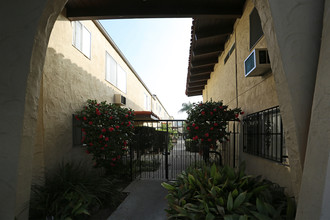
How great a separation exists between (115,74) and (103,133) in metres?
4.55

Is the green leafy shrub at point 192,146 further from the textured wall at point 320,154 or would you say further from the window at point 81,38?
the window at point 81,38

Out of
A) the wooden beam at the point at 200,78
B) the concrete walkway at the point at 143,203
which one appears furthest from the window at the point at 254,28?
the wooden beam at the point at 200,78

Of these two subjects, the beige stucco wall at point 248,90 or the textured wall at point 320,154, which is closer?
the textured wall at point 320,154

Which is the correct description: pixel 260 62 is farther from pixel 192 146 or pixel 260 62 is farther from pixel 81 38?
pixel 192 146

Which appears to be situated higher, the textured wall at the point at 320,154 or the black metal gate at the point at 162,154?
the textured wall at the point at 320,154

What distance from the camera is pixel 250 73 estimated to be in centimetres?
368

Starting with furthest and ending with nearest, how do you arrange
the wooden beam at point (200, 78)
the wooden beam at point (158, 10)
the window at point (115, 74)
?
the wooden beam at point (200, 78) < the window at point (115, 74) < the wooden beam at point (158, 10)

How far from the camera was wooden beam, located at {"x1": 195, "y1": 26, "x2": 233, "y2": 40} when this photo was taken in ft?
18.9

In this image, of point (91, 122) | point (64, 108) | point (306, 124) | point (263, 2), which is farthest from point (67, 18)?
point (306, 124)

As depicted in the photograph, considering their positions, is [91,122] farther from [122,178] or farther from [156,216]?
[156,216]

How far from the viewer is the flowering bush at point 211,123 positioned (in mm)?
5023

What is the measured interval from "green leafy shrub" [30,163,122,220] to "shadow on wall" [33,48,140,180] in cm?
47

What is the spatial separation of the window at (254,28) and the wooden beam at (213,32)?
5.70ft

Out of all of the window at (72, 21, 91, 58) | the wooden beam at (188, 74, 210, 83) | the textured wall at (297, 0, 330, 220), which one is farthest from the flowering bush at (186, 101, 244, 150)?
the wooden beam at (188, 74, 210, 83)
